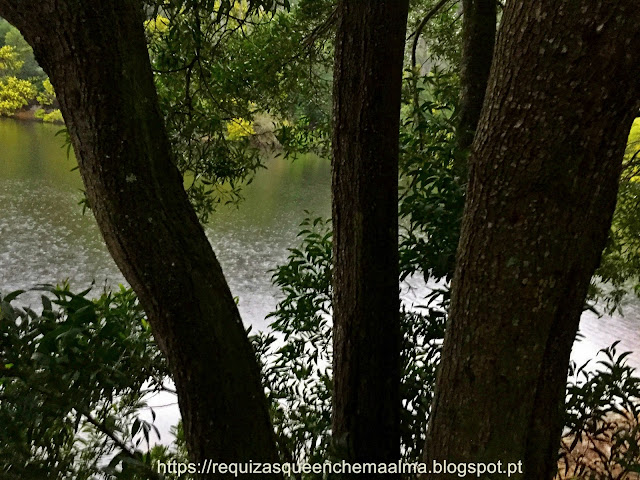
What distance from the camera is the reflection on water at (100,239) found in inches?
169

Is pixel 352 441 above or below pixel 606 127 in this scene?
below

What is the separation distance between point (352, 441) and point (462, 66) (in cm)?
124

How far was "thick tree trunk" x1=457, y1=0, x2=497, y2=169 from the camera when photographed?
1.65 meters

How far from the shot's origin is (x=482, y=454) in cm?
93

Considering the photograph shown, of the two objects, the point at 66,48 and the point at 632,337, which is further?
the point at 632,337

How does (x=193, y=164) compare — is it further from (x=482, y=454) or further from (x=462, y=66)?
(x=482, y=454)

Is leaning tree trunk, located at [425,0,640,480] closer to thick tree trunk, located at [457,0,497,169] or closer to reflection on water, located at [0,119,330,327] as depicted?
thick tree trunk, located at [457,0,497,169]

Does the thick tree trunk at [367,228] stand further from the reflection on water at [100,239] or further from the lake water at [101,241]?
the reflection on water at [100,239]

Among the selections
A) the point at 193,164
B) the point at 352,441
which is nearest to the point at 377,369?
the point at 352,441

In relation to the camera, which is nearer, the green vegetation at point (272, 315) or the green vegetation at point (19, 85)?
the green vegetation at point (272, 315)

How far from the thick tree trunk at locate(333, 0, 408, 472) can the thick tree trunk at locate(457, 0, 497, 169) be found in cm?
38

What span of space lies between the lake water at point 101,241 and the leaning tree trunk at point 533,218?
5.59 ft

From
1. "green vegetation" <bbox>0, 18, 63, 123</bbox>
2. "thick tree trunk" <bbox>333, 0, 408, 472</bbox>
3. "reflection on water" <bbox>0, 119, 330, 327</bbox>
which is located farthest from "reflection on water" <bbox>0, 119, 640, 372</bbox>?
"green vegetation" <bbox>0, 18, 63, 123</bbox>

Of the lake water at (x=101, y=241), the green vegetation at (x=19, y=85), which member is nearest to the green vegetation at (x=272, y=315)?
the lake water at (x=101, y=241)
